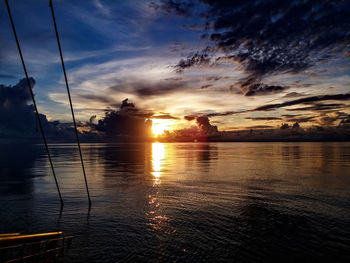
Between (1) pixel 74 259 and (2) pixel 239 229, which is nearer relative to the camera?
(1) pixel 74 259

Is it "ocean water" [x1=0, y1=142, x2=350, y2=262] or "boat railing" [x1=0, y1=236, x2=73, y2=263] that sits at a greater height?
"boat railing" [x1=0, y1=236, x2=73, y2=263]

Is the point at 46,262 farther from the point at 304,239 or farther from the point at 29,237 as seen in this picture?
the point at 304,239

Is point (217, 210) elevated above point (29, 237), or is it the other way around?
point (29, 237)

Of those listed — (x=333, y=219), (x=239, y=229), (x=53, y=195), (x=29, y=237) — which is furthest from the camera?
(x=53, y=195)

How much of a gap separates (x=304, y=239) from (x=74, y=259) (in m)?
18.4

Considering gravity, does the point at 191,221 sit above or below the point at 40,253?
below

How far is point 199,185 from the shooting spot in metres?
42.8

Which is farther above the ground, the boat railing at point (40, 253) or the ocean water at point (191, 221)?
the boat railing at point (40, 253)

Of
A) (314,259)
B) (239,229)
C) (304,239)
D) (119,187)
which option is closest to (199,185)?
(119,187)

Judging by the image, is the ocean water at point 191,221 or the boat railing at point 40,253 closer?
the boat railing at point 40,253

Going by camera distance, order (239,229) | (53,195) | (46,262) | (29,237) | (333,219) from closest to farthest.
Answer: (29,237), (46,262), (239,229), (333,219), (53,195)

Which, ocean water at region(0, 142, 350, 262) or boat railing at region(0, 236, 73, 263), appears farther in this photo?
ocean water at region(0, 142, 350, 262)

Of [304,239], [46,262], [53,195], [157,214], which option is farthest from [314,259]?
[53,195]

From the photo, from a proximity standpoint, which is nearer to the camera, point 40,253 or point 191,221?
point 40,253
